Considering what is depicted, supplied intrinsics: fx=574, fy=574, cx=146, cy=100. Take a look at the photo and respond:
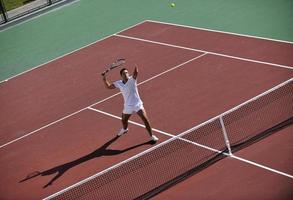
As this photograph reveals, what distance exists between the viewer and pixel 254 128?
12008mm

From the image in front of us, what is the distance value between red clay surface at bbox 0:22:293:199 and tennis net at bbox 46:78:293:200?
→ 0.57m

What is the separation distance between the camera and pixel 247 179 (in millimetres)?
10352

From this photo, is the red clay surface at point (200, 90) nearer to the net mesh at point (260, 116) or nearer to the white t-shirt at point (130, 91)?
the net mesh at point (260, 116)

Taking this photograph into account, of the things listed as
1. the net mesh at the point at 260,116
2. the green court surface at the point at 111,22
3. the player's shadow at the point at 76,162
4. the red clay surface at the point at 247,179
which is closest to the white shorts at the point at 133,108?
the player's shadow at the point at 76,162

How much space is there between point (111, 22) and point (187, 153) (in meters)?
11.8

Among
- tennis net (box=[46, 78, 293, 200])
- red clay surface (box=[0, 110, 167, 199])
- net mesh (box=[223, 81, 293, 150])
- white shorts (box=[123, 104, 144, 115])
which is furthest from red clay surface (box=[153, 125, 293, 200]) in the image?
white shorts (box=[123, 104, 144, 115])

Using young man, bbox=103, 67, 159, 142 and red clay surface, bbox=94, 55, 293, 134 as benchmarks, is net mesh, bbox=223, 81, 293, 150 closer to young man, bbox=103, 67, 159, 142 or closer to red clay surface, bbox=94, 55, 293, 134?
red clay surface, bbox=94, 55, 293, 134

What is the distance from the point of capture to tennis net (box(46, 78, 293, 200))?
1064 centimetres

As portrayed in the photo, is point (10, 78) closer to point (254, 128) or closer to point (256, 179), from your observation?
point (254, 128)

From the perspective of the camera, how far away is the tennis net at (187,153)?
10641mm

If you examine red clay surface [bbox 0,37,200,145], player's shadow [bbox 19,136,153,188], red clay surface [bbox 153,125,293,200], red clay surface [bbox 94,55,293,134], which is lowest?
red clay surface [bbox 153,125,293,200]


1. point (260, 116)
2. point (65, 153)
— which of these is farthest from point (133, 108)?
point (260, 116)

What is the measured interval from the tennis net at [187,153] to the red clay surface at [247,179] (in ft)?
0.88

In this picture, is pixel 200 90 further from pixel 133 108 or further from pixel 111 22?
pixel 111 22
